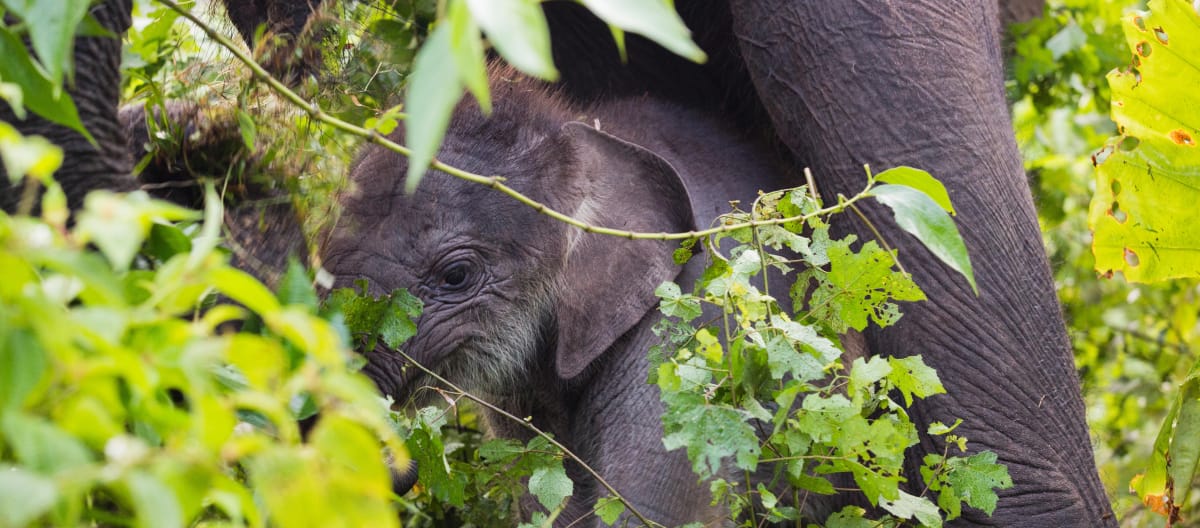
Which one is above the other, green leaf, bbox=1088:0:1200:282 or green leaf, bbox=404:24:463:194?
green leaf, bbox=404:24:463:194

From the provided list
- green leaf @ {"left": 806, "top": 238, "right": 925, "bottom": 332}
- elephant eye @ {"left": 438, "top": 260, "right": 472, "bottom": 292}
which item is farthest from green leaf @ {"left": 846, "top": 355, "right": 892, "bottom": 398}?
elephant eye @ {"left": 438, "top": 260, "right": 472, "bottom": 292}

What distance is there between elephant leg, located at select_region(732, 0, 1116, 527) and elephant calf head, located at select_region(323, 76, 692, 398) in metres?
0.29

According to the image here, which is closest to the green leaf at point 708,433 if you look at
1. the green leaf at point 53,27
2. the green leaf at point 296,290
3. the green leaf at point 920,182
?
the green leaf at point 920,182

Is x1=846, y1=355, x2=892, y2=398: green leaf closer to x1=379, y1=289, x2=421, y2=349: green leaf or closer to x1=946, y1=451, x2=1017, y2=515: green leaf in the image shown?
x1=946, y1=451, x2=1017, y2=515: green leaf

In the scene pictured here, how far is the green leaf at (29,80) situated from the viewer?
3.97 feet

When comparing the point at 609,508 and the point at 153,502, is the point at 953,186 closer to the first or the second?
the point at 609,508

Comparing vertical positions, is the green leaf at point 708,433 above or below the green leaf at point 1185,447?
above

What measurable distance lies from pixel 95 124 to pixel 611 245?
0.99 meters

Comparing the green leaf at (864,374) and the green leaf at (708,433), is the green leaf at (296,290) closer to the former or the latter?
the green leaf at (708,433)

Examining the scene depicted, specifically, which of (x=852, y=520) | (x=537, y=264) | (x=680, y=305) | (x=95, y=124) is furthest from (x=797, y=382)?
(x=95, y=124)

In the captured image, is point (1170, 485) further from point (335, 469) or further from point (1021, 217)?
point (335, 469)

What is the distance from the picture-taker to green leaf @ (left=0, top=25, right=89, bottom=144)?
3.97 feet

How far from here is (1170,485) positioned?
7.68 ft

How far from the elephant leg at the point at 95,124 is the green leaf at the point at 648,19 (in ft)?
2.93
